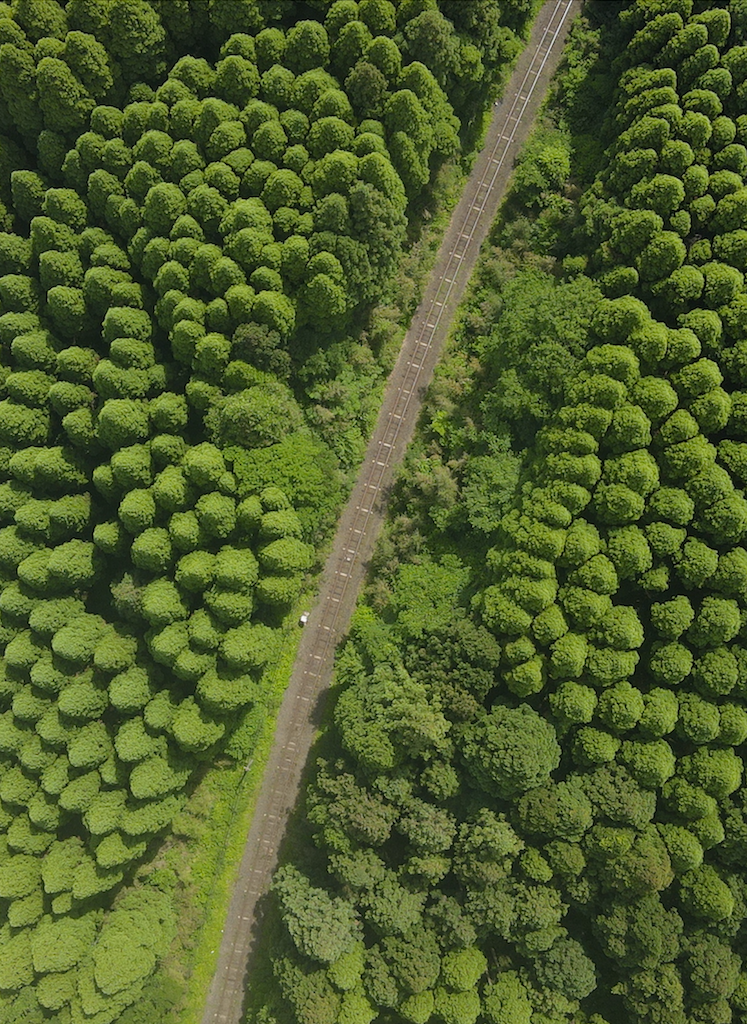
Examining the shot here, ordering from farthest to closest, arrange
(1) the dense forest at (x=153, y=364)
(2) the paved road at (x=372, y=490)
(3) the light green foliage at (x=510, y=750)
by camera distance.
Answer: (2) the paved road at (x=372, y=490) → (1) the dense forest at (x=153, y=364) → (3) the light green foliage at (x=510, y=750)

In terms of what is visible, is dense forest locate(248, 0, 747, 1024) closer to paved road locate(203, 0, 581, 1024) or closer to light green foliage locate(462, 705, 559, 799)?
light green foliage locate(462, 705, 559, 799)

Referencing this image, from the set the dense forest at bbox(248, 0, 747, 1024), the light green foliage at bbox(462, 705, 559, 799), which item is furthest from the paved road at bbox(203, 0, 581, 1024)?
the light green foliage at bbox(462, 705, 559, 799)

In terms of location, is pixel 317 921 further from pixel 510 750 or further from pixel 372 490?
pixel 372 490

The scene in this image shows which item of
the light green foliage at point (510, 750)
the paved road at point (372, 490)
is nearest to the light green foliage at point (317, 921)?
the paved road at point (372, 490)

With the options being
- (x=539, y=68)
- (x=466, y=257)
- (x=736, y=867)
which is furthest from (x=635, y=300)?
(x=736, y=867)

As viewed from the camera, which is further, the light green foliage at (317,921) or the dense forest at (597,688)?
the light green foliage at (317,921)

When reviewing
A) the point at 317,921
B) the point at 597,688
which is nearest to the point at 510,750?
the point at 597,688

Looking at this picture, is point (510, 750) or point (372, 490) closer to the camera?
point (510, 750)

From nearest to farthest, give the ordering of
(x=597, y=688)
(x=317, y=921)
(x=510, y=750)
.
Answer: (x=510, y=750) < (x=597, y=688) < (x=317, y=921)

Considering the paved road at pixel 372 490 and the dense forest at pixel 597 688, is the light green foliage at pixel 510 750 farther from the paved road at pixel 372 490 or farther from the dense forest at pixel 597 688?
the paved road at pixel 372 490
